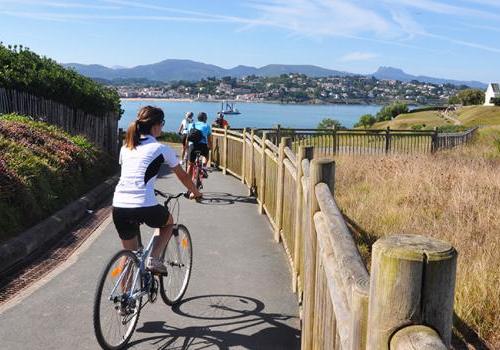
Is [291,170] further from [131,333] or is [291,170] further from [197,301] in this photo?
[131,333]

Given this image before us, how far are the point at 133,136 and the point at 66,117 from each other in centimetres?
1143

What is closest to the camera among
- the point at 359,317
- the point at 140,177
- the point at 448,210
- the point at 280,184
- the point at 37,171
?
the point at 359,317

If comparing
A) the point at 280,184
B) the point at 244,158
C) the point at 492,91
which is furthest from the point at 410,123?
the point at 492,91

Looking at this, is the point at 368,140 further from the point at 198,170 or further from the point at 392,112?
the point at 392,112

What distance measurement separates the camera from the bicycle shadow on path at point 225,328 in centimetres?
530

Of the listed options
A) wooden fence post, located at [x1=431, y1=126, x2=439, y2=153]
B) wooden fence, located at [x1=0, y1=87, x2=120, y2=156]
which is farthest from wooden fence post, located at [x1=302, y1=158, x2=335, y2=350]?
wooden fence post, located at [x1=431, y1=126, x2=439, y2=153]

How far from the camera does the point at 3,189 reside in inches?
329

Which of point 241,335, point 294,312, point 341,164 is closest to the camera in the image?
point 241,335

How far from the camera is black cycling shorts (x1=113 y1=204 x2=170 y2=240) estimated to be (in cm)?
523

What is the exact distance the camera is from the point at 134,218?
5250 millimetres

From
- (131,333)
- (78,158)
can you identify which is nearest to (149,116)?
(131,333)

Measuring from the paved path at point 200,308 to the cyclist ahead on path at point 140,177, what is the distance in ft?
2.45

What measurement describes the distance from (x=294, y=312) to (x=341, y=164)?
1122 cm

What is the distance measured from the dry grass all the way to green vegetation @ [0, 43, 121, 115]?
7459 millimetres
